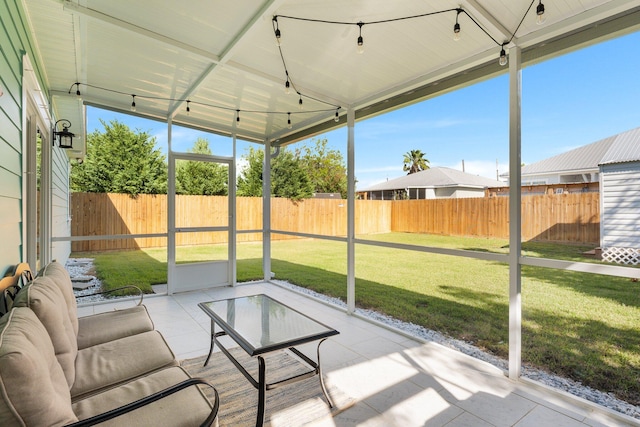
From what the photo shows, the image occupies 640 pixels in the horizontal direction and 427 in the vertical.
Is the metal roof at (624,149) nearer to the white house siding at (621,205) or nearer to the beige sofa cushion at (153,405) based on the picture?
the white house siding at (621,205)

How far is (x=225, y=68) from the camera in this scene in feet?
11.5

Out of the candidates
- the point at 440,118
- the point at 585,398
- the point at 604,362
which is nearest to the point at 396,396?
the point at 585,398

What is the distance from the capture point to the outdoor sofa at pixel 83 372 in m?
1.08

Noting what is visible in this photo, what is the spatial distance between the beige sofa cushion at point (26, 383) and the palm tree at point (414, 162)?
3.68 meters

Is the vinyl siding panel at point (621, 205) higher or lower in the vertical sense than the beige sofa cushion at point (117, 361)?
higher

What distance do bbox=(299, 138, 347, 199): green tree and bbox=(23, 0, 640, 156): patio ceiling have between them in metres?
1.13

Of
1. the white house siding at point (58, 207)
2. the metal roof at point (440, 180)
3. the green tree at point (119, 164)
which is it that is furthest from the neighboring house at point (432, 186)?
the green tree at point (119, 164)

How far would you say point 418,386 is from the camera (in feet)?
8.45

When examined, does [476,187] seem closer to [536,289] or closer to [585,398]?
[536,289]

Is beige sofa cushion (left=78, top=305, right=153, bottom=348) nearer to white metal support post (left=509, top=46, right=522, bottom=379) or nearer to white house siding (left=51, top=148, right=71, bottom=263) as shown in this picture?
white house siding (left=51, top=148, right=71, bottom=263)

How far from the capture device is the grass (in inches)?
111

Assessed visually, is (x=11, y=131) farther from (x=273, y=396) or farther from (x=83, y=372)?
(x=273, y=396)

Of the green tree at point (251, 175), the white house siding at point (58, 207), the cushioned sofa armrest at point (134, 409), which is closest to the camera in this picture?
the cushioned sofa armrest at point (134, 409)

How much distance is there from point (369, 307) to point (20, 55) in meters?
4.49
